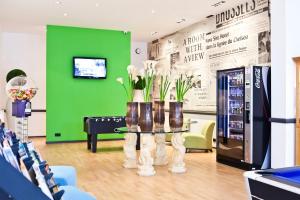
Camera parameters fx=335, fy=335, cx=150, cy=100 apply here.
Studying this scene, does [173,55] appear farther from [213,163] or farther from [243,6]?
[213,163]

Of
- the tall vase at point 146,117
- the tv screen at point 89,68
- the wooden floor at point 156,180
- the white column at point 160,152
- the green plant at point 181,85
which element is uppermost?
the tv screen at point 89,68

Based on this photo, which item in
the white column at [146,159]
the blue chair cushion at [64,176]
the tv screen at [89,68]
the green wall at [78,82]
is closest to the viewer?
the blue chair cushion at [64,176]

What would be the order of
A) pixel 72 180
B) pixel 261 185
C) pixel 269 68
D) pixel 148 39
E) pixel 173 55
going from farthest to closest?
pixel 148 39
pixel 173 55
pixel 269 68
pixel 72 180
pixel 261 185

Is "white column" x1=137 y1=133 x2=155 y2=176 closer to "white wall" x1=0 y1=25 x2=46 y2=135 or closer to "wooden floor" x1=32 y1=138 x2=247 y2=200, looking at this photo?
"wooden floor" x1=32 y1=138 x2=247 y2=200

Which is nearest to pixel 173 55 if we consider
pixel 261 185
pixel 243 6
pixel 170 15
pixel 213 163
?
pixel 170 15

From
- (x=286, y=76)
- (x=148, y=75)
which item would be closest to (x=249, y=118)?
(x=286, y=76)

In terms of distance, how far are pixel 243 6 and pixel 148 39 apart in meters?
5.32

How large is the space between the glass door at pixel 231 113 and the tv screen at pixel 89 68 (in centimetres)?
475

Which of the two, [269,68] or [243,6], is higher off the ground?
[243,6]

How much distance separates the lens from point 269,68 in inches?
252

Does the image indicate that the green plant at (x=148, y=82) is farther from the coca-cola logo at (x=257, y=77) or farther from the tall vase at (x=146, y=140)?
the coca-cola logo at (x=257, y=77)

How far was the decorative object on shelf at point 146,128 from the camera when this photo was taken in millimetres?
5973

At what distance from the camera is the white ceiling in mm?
8023

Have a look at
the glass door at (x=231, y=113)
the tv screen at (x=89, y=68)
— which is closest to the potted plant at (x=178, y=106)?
the glass door at (x=231, y=113)
